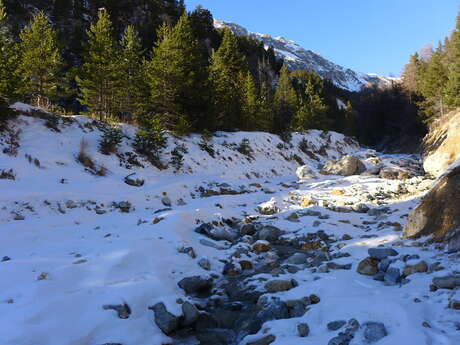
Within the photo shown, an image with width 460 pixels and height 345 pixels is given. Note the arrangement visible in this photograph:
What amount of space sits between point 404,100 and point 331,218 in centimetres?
6494

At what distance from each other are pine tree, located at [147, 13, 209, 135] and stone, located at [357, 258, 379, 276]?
18128 millimetres

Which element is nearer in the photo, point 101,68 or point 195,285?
point 195,285

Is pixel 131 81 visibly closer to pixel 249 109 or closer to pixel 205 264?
pixel 249 109

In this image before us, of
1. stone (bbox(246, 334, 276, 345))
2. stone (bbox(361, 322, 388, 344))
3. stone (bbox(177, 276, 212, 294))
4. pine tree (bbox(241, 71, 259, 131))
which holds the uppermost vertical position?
pine tree (bbox(241, 71, 259, 131))

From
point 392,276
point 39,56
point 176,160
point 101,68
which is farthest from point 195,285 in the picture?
point 39,56

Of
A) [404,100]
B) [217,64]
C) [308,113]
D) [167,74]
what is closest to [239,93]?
[217,64]

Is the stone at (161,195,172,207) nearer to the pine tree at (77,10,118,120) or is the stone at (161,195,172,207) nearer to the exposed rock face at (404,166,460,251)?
the exposed rock face at (404,166,460,251)

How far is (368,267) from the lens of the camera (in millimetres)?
5875

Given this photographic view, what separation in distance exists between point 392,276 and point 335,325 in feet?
6.35

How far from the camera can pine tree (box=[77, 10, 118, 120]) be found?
77.9 ft

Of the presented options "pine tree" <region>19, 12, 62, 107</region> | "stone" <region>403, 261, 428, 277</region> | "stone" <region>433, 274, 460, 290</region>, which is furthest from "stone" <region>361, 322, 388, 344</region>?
"pine tree" <region>19, 12, 62, 107</region>

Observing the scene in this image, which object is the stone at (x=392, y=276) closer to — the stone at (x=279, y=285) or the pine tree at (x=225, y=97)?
the stone at (x=279, y=285)

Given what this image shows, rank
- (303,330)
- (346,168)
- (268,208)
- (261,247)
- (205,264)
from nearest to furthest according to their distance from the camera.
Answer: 1. (303,330)
2. (205,264)
3. (261,247)
4. (268,208)
5. (346,168)

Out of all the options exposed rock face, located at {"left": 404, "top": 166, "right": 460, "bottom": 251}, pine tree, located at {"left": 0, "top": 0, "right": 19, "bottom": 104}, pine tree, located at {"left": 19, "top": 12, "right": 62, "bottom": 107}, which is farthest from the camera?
pine tree, located at {"left": 19, "top": 12, "right": 62, "bottom": 107}
